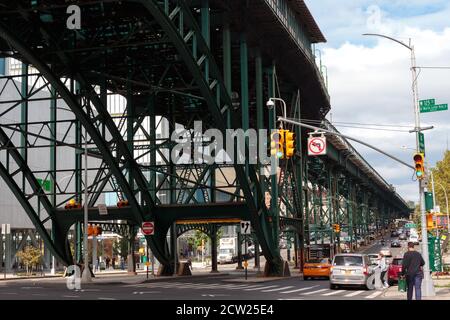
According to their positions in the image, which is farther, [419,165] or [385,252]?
[385,252]

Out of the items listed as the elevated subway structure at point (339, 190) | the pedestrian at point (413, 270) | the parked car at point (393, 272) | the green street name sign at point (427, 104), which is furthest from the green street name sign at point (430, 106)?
the elevated subway structure at point (339, 190)

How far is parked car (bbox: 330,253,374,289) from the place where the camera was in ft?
105

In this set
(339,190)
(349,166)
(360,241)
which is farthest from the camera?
(360,241)

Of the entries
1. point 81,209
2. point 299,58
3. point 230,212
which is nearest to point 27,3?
point 81,209

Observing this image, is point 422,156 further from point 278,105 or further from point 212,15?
point 278,105

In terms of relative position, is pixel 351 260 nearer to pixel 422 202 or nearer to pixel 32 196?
pixel 422 202

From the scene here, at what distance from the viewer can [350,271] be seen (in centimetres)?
3231

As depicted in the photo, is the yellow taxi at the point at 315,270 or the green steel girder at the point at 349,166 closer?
the yellow taxi at the point at 315,270

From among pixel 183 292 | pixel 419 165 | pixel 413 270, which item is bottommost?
pixel 183 292

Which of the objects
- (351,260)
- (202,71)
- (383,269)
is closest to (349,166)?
(202,71)

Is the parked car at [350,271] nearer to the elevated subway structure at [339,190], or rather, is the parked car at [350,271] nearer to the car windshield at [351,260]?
the car windshield at [351,260]

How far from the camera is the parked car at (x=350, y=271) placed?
32.1 metres

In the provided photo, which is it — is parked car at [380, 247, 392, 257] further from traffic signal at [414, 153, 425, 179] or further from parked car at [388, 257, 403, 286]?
traffic signal at [414, 153, 425, 179]

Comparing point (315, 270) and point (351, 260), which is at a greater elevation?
point (351, 260)
